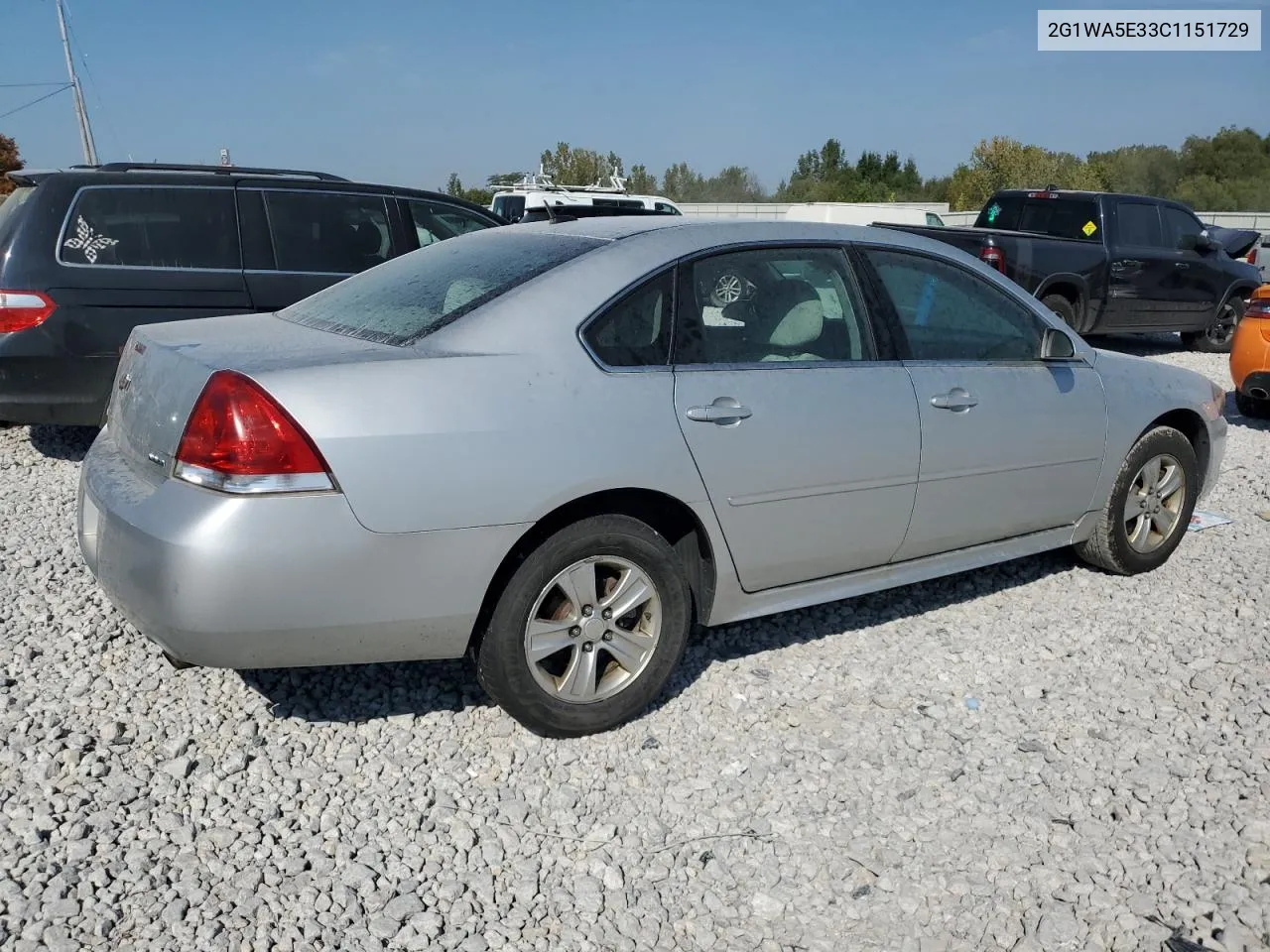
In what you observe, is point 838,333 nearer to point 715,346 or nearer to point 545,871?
point 715,346

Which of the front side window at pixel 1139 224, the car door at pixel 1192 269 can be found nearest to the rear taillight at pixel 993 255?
the front side window at pixel 1139 224

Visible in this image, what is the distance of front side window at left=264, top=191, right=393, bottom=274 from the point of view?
6953mm

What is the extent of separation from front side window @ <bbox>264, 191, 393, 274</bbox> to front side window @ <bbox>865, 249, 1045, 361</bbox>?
403 centimetres

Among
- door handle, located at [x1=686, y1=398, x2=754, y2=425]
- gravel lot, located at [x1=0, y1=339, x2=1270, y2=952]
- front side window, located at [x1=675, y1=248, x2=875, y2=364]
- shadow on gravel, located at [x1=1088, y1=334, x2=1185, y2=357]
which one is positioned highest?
front side window, located at [x1=675, y1=248, x2=875, y2=364]

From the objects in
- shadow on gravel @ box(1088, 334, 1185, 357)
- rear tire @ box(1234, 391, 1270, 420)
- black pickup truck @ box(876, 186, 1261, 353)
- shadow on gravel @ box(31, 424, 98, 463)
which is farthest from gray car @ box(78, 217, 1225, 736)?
shadow on gravel @ box(1088, 334, 1185, 357)

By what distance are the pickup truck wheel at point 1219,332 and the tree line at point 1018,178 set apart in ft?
94.7

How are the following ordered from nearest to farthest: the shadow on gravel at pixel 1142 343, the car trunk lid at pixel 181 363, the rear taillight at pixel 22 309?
the car trunk lid at pixel 181 363, the rear taillight at pixel 22 309, the shadow on gravel at pixel 1142 343

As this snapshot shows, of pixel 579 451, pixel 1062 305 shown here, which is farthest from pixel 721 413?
pixel 1062 305

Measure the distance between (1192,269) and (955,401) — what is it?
1006 cm

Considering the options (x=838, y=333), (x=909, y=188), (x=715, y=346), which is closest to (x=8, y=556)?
(x=715, y=346)

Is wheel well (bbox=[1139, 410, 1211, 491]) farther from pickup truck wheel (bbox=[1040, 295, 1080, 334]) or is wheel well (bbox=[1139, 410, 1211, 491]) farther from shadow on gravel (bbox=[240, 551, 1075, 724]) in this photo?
pickup truck wheel (bbox=[1040, 295, 1080, 334])

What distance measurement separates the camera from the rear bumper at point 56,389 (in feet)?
20.2

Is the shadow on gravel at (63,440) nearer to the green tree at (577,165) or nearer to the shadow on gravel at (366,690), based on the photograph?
the shadow on gravel at (366,690)

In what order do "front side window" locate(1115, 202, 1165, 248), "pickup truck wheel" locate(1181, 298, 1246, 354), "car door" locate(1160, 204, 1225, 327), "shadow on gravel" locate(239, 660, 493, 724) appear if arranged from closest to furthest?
"shadow on gravel" locate(239, 660, 493, 724), "front side window" locate(1115, 202, 1165, 248), "car door" locate(1160, 204, 1225, 327), "pickup truck wheel" locate(1181, 298, 1246, 354)
